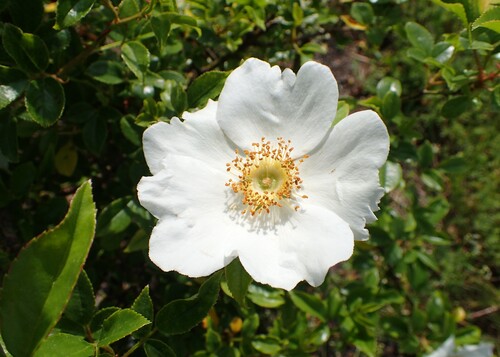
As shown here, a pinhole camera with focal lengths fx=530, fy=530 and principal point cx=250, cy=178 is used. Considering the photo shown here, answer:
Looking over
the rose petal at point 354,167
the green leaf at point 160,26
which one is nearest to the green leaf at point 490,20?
the rose petal at point 354,167

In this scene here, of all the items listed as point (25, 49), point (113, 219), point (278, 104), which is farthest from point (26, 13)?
point (278, 104)

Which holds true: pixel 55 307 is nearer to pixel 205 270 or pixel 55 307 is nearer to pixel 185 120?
pixel 205 270

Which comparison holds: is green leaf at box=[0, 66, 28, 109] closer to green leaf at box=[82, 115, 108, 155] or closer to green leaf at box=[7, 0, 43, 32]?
green leaf at box=[7, 0, 43, 32]

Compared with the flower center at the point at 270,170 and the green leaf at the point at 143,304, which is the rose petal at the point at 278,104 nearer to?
the flower center at the point at 270,170

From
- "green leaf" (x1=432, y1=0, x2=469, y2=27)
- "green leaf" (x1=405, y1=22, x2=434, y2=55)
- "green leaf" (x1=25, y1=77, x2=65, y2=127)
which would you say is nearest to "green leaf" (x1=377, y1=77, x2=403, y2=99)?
"green leaf" (x1=405, y1=22, x2=434, y2=55)

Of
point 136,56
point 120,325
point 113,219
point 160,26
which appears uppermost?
point 160,26

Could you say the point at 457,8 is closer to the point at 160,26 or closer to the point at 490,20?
the point at 490,20

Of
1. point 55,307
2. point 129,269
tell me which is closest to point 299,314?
point 129,269

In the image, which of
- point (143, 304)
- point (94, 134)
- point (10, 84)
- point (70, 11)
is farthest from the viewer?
point (94, 134)
